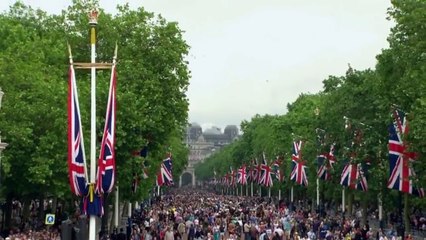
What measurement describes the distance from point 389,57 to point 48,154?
17777 mm

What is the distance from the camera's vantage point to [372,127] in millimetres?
49781

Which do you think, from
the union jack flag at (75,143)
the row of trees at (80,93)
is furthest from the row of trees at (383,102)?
the union jack flag at (75,143)

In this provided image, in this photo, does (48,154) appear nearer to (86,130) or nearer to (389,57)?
(86,130)

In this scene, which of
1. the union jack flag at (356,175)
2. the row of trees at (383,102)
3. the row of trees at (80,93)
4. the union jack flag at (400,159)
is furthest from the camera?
the union jack flag at (356,175)

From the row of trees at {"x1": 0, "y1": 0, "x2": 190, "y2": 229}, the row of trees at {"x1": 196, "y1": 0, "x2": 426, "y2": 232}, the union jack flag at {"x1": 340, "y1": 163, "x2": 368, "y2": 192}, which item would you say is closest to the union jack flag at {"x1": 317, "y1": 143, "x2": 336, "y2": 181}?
the row of trees at {"x1": 196, "y1": 0, "x2": 426, "y2": 232}

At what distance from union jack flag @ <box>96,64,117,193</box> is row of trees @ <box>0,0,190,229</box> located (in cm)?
1691

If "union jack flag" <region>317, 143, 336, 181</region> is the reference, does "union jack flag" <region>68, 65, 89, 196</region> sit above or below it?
below

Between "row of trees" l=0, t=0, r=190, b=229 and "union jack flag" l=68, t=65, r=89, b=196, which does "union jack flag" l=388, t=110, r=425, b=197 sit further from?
"union jack flag" l=68, t=65, r=89, b=196

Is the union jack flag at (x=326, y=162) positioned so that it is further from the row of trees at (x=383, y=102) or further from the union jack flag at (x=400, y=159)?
the union jack flag at (x=400, y=159)

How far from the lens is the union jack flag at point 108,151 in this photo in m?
20.8

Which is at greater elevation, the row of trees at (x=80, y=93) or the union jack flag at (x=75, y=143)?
the row of trees at (x=80, y=93)

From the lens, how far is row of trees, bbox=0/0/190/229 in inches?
1631

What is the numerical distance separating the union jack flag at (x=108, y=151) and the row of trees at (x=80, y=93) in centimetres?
1691

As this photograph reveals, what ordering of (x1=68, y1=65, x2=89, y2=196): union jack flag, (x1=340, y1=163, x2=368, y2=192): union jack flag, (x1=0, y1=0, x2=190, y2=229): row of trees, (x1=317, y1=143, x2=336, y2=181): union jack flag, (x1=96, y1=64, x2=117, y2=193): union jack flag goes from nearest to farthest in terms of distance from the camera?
(x1=68, y1=65, x2=89, y2=196): union jack flag < (x1=96, y1=64, x2=117, y2=193): union jack flag < (x1=0, y1=0, x2=190, y2=229): row of trees < (x1=340, y1=163, x2=368, y2=192): union jack flag < (x1=317, y1=143, x2=336, y2=181): union jack flag
